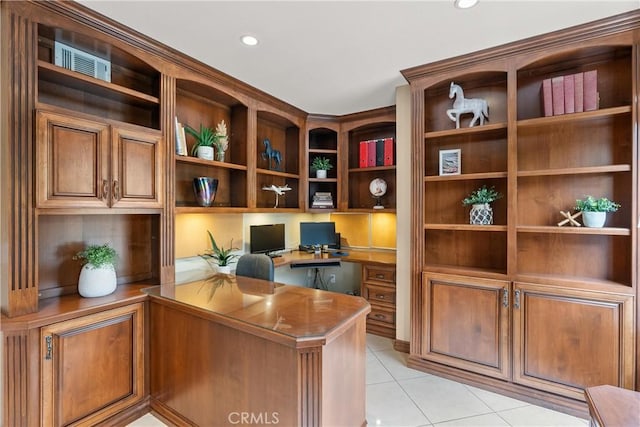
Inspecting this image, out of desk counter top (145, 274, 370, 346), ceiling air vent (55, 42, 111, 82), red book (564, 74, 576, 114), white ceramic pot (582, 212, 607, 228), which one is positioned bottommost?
desk counter top (145, 274, 370, 346)

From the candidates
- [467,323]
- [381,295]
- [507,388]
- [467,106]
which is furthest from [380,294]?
[467,106]

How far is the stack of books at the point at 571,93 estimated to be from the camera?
2.21 metres

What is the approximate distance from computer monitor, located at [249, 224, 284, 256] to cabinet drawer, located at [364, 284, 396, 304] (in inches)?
48.6

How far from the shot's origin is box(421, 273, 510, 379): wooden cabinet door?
241 centimetres

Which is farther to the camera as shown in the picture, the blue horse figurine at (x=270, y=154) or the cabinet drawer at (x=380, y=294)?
the blue horse figurine at (x=270, y=154)

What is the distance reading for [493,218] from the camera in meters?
2.73

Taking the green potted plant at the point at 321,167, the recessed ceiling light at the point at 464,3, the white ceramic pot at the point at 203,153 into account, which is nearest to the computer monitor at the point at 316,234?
the green potted plant at the point at 321,167

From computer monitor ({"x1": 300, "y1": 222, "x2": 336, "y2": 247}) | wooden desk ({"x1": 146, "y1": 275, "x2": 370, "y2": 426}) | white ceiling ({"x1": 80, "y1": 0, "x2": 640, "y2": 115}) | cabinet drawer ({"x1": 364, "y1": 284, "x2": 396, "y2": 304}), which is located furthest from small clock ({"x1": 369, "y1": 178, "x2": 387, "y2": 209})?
wooden desk ({"x1": 146, "y1": 275, "x2": 370, "y2": 426})

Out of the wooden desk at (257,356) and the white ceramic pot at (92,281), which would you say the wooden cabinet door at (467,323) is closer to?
the wooden desk at (257,356)

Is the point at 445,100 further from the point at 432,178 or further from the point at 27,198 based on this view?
the point at 27,198

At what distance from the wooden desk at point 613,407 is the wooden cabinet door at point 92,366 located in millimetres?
2509

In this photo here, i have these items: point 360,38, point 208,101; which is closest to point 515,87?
point 360,38

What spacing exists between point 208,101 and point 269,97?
651 mm

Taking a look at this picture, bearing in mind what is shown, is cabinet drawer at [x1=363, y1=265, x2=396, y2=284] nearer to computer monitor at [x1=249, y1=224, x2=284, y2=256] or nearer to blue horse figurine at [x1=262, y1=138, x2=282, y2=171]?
computer monitor at [x1=249, y1=224, x2=284, y2=256]
